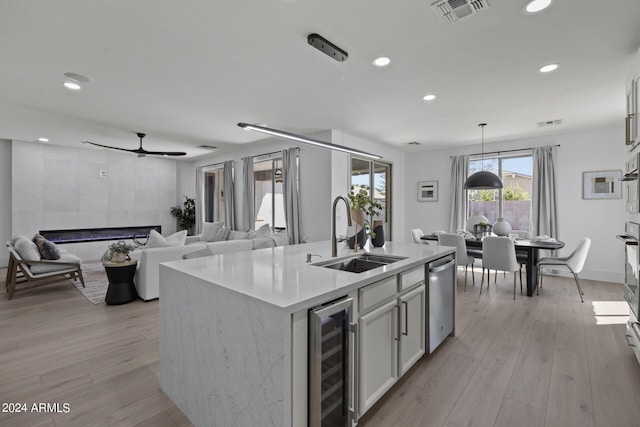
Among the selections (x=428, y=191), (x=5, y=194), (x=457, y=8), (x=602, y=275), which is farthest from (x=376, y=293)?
(x=5, y=194)

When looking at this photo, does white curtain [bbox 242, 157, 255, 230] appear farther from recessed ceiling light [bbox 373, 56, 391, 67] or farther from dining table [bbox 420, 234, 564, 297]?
dining table [bbox 420, 234, 564, 297]

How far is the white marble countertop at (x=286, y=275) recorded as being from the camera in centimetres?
142

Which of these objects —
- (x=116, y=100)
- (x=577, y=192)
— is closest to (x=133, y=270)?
(x=116, y=100)

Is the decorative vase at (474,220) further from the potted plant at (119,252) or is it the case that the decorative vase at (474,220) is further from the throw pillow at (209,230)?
the potted plant at (119,252)

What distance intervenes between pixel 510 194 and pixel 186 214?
27.1 feet

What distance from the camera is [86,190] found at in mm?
7363

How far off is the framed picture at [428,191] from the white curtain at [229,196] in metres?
4.57

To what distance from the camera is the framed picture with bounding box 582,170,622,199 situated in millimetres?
5117

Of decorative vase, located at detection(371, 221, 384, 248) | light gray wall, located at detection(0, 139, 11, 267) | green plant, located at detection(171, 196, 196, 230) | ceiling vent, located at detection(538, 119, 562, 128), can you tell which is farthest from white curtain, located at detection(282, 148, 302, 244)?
light gray wall, located at detection(0, 139, 11, 267)

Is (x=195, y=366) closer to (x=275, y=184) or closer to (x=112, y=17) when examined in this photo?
(x=112, y=17)

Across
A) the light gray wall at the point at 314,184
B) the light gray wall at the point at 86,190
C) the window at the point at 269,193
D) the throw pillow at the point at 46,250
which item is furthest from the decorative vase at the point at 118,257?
the light gray wall at the point at 86,190

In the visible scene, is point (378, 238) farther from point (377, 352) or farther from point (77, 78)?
point (77, 78)

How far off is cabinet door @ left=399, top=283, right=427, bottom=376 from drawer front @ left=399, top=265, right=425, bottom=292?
0.17 feet

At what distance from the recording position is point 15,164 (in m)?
6.46
